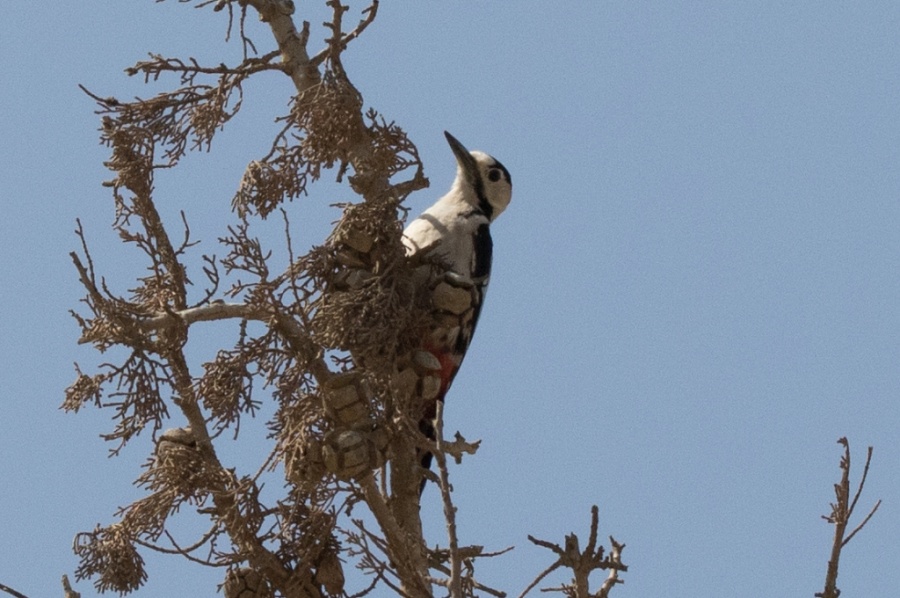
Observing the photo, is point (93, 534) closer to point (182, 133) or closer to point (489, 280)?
point (182, 133)

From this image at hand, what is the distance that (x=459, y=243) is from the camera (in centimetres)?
583

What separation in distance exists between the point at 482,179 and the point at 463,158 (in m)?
0.13

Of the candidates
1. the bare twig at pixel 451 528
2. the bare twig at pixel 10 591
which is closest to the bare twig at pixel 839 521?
the bare twig at pixel 451 528

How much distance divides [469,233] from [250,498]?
158 centimetres

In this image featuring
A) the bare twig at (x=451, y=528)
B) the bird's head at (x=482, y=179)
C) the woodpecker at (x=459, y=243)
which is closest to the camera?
the bare twig at (x=451, y=528)

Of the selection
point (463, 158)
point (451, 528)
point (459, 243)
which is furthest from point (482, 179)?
point (451, 528)

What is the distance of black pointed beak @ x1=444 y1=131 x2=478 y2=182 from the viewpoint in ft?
21.2

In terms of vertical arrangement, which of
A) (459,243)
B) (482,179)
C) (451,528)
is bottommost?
(451,528)

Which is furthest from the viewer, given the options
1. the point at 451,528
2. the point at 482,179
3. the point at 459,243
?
the point at 482,179

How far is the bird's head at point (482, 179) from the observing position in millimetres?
6438

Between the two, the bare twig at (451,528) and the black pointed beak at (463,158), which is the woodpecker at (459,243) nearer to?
the black pointed beak at (463,158)

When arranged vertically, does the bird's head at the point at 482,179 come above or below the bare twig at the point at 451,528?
above

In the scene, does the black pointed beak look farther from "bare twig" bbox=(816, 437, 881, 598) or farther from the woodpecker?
"bare twig" bbox=(816, 437, 881, 598)

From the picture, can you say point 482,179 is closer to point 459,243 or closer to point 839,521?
point 459,243
